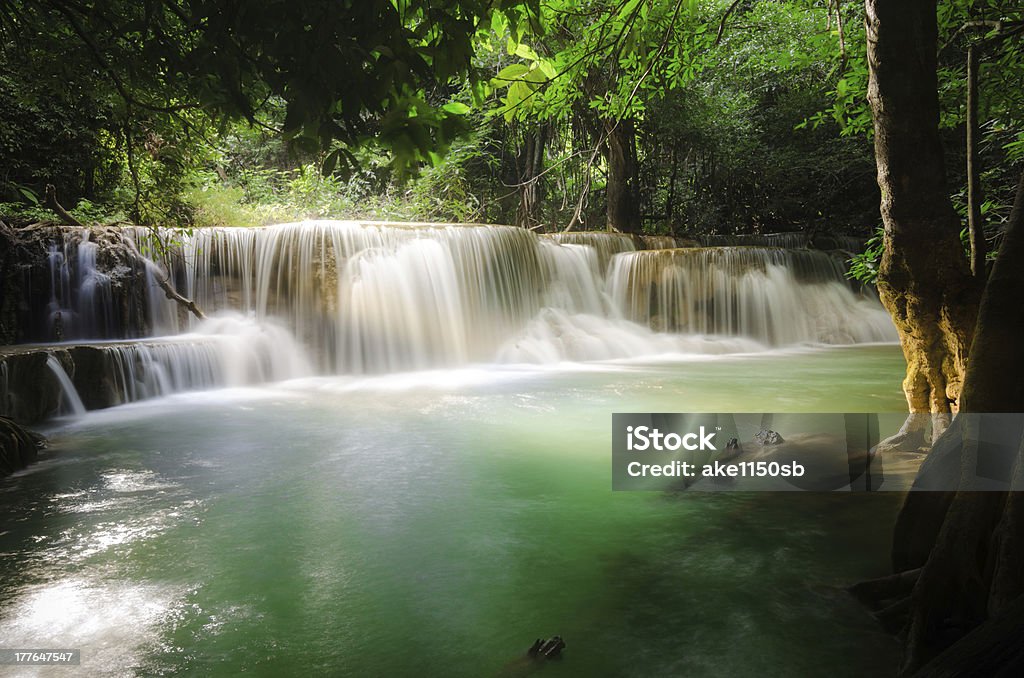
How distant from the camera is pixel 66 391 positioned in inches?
313

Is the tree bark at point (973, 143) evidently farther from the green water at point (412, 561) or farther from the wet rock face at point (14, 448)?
the wet rock face at point (14, 448)

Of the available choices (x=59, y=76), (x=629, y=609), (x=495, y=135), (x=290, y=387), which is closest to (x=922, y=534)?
(x=629, y=609)

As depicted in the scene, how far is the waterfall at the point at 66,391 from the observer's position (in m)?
7.83

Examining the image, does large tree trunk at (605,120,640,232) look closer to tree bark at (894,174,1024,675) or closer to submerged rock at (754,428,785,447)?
submerged rock at (754,428,785,447)

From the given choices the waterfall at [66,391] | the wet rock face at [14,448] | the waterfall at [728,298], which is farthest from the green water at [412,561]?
the waterfall at [728,298]

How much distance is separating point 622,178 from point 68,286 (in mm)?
14080

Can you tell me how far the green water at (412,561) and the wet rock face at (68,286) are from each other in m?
4.34

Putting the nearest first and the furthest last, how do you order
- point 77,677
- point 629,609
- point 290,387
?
point 77,677 → point 629,609 → point 290,387

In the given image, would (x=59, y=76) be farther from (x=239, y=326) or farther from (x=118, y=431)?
(x=239, y=326)

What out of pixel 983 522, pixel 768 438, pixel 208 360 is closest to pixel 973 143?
pixel 983 522

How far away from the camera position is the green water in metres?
2.81

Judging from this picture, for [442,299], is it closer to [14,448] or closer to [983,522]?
[14,448]

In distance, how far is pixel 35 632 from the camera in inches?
118

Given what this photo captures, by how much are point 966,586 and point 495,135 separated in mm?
19707
